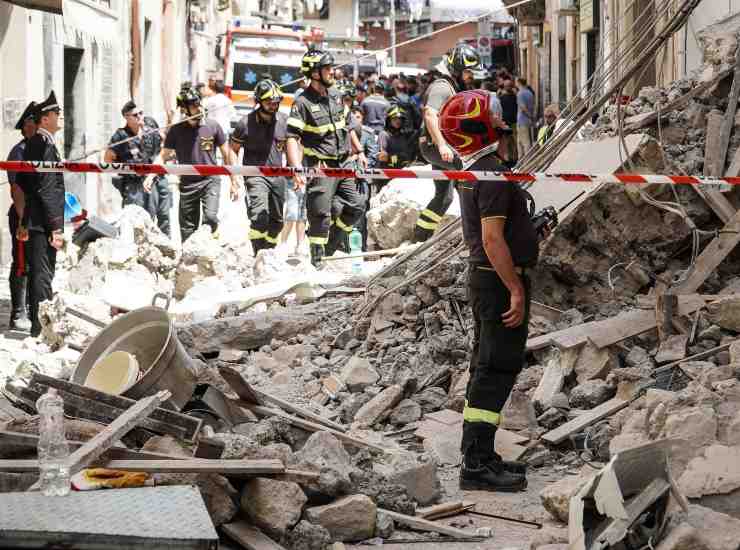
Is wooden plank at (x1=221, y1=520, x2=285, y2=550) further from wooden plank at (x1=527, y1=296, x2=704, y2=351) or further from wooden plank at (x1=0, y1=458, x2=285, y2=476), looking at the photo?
wooden plank at (x1=527, y1=296, x2=704, y2=351)

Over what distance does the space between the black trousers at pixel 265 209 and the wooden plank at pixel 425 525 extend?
7.29 metres

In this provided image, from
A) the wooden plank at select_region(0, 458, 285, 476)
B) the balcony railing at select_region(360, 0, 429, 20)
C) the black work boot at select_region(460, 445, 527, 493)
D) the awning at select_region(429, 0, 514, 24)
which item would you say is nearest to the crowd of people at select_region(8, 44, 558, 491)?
the black work boot at select_region(460, 445, 527, 493)

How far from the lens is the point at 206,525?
153 inches

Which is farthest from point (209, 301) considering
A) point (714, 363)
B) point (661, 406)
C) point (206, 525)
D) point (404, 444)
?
point (206, 525)

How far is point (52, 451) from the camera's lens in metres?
4.34

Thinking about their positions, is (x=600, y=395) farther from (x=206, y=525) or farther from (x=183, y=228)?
(x=183, y=228)

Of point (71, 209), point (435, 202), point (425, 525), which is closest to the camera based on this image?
point (425, 525)

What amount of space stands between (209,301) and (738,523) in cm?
696

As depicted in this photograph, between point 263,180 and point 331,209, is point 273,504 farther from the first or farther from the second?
point 263,180

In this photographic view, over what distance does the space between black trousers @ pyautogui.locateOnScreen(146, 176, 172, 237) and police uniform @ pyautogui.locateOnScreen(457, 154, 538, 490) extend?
9.03 m

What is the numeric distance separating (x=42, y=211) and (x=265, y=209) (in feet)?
9.01

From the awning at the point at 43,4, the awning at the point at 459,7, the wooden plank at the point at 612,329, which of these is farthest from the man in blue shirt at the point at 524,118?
the wooden plank at the point at 612,329

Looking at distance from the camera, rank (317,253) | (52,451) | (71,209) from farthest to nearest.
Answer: (71,209) < (317,253) < (52,451)

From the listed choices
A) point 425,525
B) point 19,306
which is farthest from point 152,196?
point 425,525
